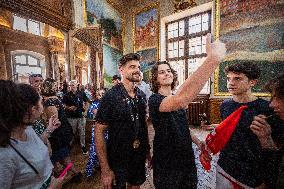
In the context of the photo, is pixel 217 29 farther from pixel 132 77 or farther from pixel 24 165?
pixel 24 165

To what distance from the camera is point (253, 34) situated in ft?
26.5

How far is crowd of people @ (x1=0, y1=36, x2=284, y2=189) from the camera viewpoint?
4.01ft

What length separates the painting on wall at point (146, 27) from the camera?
1132 centimetres

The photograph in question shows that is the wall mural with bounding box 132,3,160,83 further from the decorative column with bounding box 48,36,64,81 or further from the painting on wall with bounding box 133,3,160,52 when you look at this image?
the decorative column with bounding box 48,36,64,81

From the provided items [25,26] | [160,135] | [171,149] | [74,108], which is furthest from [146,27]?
Answer: [171,149]

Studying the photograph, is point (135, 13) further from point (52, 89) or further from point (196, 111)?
point (52, 89)

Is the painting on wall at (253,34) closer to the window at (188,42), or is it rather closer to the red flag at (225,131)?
the window at (188,42)

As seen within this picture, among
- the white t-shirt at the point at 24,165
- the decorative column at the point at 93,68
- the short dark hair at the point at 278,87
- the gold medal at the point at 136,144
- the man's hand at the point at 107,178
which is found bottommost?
the man's hand at the point at 107,178

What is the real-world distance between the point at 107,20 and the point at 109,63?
216 centimetres

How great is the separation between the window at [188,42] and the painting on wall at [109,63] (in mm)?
2971

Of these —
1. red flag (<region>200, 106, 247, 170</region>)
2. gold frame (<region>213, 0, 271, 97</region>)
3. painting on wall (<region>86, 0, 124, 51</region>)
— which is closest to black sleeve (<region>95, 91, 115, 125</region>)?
red flag (<region>200, 106, 247, 170</region>)

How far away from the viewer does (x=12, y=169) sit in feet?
3.66

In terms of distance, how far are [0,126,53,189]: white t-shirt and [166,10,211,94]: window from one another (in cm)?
904

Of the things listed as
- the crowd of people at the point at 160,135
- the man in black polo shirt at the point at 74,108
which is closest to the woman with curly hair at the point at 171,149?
the crowd of people at the point at 160,135
